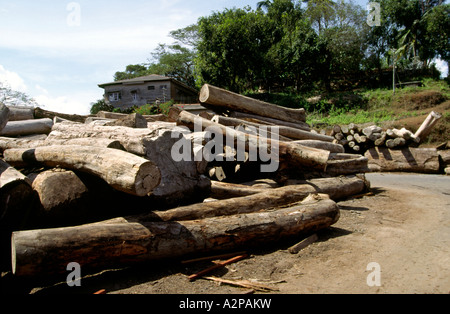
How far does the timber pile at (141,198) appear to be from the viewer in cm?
315

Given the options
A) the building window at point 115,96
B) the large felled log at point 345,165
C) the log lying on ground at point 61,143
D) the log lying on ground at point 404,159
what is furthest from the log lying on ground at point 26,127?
the building window at point 115,96

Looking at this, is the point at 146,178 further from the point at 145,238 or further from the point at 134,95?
the point at 134,95

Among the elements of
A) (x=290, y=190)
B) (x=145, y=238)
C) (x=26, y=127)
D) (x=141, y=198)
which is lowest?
(x=145, y=238)

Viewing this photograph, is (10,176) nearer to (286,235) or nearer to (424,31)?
(286,235)

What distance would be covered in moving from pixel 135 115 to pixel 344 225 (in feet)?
13.1

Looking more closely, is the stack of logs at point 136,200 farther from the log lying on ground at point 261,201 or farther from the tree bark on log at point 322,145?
the tree bark on log at point 322,145

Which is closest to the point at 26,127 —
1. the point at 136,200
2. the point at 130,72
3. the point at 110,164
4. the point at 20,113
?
the point at 20,113

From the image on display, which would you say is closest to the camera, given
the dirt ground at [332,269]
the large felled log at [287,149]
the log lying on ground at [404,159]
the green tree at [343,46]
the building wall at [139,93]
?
the dirt ground at [332,269]

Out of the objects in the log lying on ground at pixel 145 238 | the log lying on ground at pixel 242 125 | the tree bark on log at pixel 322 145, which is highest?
the log lying on ground at pixel 242 125

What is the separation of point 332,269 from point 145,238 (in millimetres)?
2005

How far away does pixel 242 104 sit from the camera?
8.28m

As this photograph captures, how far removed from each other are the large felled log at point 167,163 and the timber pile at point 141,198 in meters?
0.01

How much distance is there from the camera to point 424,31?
98.4ft
